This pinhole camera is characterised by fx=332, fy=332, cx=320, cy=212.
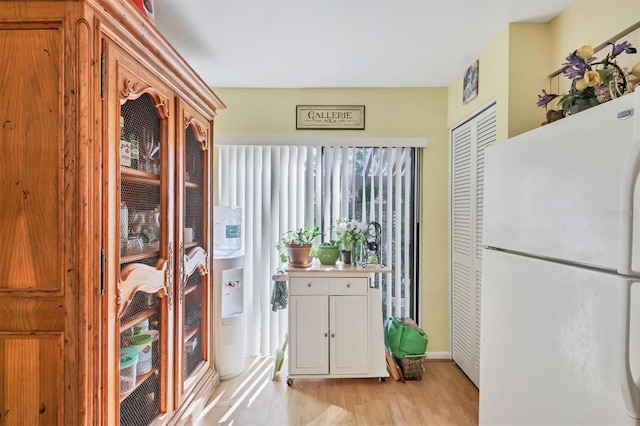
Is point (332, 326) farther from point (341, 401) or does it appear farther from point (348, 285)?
point (341, 401)

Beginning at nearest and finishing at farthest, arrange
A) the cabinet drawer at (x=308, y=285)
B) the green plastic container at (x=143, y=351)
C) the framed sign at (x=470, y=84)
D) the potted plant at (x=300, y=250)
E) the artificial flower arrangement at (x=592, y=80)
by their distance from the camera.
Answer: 1. the artificial flower arrangement at (x=592, y=80)
2. the green plastic container at (x=143, y=351)
3. the framed sign at (x=470, y=84)
4. the cabinet drawer at (x=308, y=285)
5. the potted plant at (x=300, y=250)

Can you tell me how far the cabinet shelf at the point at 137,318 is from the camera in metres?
1.38

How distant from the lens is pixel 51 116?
3.55 ft

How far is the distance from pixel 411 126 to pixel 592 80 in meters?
1.81

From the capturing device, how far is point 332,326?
2492 mm

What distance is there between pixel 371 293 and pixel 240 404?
3.94 feet

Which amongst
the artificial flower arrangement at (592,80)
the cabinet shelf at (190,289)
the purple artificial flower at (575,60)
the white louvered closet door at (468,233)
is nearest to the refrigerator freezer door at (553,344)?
the artificial flower arrangement at (592,80)

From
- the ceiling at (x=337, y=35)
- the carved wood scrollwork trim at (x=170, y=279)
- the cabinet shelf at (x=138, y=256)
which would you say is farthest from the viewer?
the ceiling at (x=337, y=35)

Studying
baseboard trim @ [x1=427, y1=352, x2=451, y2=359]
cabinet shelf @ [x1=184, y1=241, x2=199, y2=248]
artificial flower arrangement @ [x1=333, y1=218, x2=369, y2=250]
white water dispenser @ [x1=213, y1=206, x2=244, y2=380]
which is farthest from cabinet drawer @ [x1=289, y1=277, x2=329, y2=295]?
baseboard trim @ [x1=427, y1=352, x2=451, y2=359]

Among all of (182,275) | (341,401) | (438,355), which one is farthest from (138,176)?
(438,355)

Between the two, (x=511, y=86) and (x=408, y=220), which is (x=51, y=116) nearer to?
(x=511, y=86)

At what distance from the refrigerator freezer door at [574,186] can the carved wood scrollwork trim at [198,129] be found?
168 cm

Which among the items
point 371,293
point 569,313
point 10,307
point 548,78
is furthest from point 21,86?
point 548,78

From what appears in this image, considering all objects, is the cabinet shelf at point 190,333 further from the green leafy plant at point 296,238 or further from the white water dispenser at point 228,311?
the green leafy plant at point 296,238
